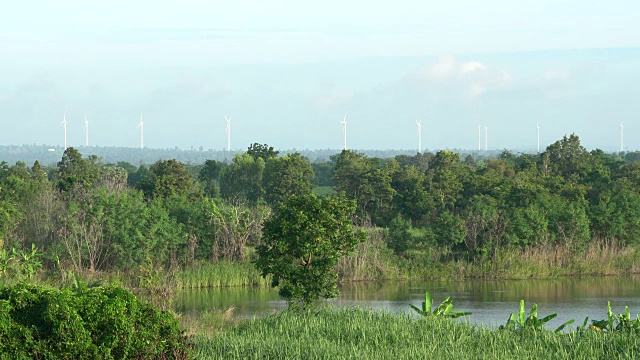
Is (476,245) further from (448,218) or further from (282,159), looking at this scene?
(282,159)

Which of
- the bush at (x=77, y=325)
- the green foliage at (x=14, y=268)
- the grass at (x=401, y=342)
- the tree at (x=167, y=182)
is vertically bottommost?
the grass at (x=401, y=342)

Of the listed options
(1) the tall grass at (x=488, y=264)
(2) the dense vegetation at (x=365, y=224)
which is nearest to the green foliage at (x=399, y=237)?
(2) the dense vegetation at (x=365, y=224)

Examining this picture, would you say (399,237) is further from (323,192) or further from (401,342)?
(323,192)

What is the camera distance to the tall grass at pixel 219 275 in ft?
124

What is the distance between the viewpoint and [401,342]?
52.6 ft

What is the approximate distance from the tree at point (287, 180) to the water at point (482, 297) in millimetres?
12494

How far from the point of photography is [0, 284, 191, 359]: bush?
43.3 ft

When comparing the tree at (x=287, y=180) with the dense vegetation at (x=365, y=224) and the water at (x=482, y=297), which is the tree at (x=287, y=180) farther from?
the water at (x=482, y=297)

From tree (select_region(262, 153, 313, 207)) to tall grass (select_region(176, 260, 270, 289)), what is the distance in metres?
11.5

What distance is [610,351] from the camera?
14.9 metres

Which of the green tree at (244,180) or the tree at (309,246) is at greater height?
the green tree at (244,180)

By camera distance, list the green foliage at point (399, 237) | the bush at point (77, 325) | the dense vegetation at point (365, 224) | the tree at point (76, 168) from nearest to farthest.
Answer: the bush at point (77, 325)
the dense vegetation at point (365, 224)
the green foliage at point (399, 237)
the tree at point (76, 168)

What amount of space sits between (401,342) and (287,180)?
34.9 meters

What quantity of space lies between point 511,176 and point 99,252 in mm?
25623
